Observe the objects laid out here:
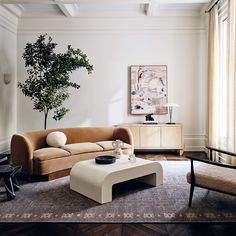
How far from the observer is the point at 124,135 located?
15.9 ft

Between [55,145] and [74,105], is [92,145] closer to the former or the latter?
[55,145]

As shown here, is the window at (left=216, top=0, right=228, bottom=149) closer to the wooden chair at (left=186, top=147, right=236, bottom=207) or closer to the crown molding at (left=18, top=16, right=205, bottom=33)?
the crown molding at (left=18, top=16, right=205, bottom=33)

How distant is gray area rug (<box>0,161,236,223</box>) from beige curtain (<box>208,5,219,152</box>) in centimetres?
189

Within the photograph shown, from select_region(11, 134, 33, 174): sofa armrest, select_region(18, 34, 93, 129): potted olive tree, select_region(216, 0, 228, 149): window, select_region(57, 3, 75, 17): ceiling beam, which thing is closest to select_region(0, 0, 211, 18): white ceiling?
select_region(57, 3, 75, 17): ceiling beam

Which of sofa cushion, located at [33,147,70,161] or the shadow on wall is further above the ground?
the shadow on wall

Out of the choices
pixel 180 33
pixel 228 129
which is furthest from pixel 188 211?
pixel 180 33

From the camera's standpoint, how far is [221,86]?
496cm

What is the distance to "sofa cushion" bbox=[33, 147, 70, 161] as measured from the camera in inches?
144

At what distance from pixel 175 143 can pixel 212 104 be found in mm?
1194

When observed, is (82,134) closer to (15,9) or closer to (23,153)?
(23,153)

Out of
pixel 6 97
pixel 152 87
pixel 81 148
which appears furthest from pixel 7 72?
pixel 152 87

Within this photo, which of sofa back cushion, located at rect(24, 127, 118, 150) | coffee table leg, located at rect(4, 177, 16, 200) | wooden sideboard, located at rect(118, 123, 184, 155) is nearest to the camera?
coffee table leg, located at rect(4, 177, 16, 200)

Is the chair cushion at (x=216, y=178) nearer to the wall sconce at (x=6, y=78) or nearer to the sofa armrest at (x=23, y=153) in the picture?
the sofa armrest at (x=23, y=153)

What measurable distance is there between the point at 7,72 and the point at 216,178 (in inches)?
200
